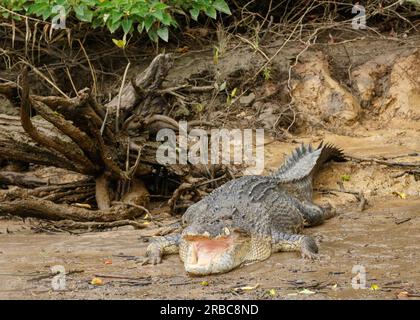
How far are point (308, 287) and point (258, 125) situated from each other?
13.2ft

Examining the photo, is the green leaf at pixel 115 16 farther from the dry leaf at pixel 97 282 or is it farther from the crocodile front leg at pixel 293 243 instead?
the dry leaf at pixel 97 282

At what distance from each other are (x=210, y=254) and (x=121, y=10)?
360 centimetres

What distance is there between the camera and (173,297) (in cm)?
420

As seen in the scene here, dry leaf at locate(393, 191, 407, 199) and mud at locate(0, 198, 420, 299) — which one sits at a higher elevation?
dry leaf at locate(393, 191, 407, 199)

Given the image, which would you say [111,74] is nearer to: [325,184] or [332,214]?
[325,184]

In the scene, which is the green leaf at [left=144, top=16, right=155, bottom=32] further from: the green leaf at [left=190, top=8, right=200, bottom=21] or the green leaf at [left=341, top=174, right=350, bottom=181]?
the green leaf at [left=341, top=174, right=350, bottom=181]

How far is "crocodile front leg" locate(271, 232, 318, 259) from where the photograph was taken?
202 inches

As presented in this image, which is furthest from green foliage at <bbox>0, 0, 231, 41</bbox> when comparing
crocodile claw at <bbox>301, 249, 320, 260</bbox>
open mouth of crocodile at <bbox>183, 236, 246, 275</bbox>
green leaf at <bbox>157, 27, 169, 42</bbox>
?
crocodile claw at <bbox>301, 249, 320, 260</bbox>

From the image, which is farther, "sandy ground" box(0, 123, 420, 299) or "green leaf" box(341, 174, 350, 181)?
"green leaf" box(341, 174, 350, 181)

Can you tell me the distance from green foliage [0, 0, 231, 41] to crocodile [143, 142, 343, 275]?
2145 mm

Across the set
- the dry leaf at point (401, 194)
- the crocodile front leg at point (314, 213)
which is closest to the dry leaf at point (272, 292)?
the crocodile front leg at point (314, 213)

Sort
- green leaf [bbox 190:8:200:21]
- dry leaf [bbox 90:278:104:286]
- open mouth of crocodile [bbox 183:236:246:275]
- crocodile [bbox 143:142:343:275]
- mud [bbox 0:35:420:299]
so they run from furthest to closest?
green leaf [bbox 190:8:200:21] → crocodile [bbox 143:142:343:275] → open mouth of crocodile [bbox 183:236:246:275] → dry leaf [bbox 90:278:104:286] → mud [bbox 0:35:420:299]
